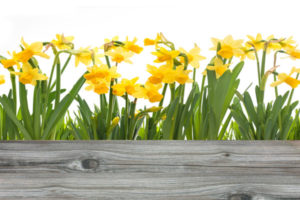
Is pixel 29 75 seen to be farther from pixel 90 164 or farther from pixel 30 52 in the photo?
pixel 90 164

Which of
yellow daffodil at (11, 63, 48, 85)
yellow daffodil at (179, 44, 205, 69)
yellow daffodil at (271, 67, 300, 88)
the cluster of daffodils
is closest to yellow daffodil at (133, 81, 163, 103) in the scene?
the cluster of daffodils

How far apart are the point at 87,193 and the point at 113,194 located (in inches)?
2.5

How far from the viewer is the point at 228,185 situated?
912mm

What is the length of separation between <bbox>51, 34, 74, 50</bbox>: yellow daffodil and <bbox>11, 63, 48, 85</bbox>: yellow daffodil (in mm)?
144

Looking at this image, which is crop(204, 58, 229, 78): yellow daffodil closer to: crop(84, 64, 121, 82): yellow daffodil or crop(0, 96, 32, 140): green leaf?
crop(84, 64, 121, 82): yellow daffodil

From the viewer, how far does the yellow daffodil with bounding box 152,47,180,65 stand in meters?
1.00

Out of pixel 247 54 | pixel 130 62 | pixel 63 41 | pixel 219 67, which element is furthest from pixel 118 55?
pixel 247 54

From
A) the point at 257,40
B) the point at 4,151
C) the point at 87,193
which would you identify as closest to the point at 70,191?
the point at 87,193

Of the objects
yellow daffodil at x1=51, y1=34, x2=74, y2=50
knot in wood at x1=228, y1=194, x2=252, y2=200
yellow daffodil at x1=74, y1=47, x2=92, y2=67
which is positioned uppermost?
yellow daffodil at x1=51, y1=34, x2=74, y2=50

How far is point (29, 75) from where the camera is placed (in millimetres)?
978

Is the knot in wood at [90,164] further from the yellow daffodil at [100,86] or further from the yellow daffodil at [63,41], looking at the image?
the yellow daffodil at [63,41]

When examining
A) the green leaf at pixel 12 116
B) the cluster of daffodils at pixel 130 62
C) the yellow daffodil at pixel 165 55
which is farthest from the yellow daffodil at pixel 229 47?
the green leaf at pixel 12 116

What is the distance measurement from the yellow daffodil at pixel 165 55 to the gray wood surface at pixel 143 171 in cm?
24

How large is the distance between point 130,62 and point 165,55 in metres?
0.11
